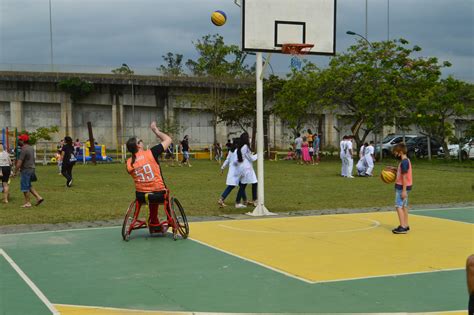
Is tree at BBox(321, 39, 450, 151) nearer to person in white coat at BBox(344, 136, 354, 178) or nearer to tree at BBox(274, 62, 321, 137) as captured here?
tree at BBox(274, 62, 321, 137)

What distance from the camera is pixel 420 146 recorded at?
4891 cm

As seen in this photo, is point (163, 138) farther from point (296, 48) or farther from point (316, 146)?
point (316, 146)

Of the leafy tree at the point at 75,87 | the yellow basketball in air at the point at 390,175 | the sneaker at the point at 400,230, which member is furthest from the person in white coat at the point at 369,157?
the leafy tree at the point at 75,87

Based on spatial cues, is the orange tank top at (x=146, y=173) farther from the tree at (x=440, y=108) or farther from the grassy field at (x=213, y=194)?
the tree at (x=440, y=108)

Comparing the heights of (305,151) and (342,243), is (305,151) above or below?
above

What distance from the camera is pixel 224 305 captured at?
735 centimetres

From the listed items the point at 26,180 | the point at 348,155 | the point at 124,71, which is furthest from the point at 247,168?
the point at 124,71

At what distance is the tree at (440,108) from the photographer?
136ft

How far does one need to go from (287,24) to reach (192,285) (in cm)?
893

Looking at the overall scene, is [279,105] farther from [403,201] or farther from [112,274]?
[112,274]

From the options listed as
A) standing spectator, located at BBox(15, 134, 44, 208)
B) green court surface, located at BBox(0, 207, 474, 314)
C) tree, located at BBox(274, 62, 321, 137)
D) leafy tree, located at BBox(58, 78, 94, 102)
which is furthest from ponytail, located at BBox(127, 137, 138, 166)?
leafy tree, located at BBox(58, 78, 94, 102)

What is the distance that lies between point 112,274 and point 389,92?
34481 mm

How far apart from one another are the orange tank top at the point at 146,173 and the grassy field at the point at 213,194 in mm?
3693

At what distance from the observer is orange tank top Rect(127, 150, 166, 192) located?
1153 cm
